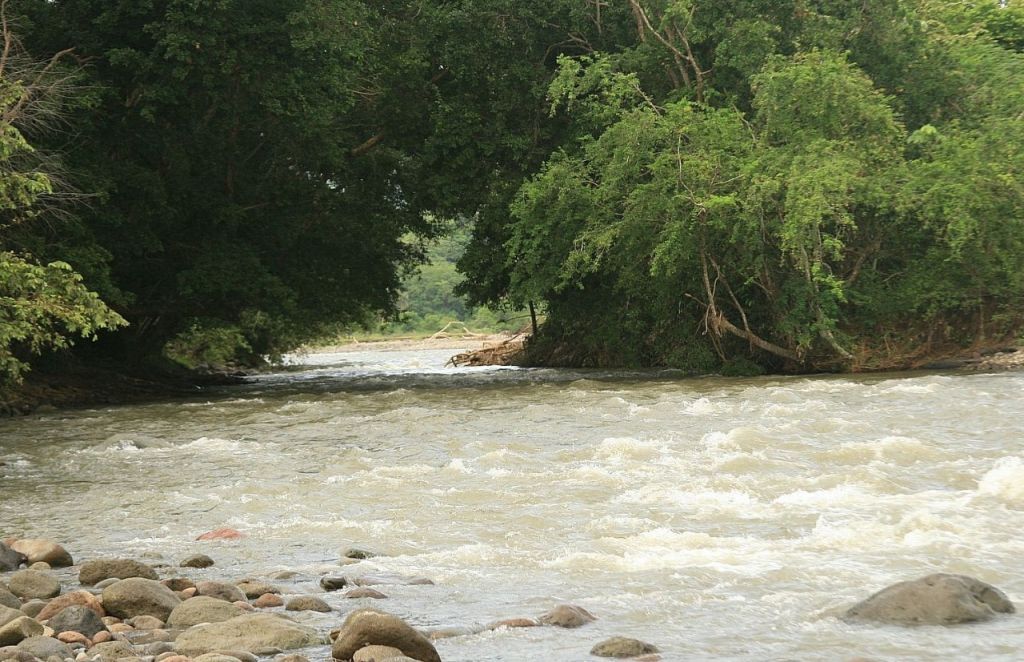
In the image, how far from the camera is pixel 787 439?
41.6 ft

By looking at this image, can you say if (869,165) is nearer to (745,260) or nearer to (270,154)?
(745,260)

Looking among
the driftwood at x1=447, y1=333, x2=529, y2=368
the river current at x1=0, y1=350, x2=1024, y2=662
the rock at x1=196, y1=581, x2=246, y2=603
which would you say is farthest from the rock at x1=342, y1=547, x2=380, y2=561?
the driftwood at x1=447, y1=333, x2=529, y2=368

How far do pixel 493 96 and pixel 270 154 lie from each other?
5.10 meters

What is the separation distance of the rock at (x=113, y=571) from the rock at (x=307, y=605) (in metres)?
1.18

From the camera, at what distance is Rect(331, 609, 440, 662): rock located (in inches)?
224

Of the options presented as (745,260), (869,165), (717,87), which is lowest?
(745,260)

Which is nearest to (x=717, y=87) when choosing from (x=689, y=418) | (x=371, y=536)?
(x=689, y=418)

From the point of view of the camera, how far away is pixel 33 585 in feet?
23.5

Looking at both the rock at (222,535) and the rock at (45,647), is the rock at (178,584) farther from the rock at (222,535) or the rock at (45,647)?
the rock at (222,535)

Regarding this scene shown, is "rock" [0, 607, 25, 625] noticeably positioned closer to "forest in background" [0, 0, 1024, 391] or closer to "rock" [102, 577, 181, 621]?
"rock" [102, 577, 181, 621]

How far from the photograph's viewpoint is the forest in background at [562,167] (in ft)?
68.5

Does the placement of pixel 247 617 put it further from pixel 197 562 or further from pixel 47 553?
pixel 47 553

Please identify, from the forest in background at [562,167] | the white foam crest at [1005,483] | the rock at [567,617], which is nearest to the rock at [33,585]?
the rock at [567,617]

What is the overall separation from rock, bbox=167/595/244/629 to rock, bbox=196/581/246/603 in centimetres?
33
